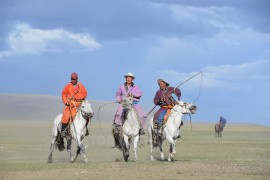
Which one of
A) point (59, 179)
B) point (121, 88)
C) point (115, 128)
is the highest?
point (121, 88)

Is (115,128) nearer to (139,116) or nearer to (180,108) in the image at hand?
(139,116)

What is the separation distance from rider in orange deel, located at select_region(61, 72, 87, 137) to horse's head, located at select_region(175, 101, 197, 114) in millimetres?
2996

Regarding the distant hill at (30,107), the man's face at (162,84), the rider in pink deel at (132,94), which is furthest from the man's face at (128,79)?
the distant hill at (30,107)

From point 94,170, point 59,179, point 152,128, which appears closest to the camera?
point 59,179

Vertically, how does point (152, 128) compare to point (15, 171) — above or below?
Answer: above

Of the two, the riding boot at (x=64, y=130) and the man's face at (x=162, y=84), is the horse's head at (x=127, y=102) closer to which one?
the man's face at (x=162, y=84)

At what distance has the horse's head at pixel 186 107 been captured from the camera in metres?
18.6

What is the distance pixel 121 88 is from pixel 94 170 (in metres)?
4.13

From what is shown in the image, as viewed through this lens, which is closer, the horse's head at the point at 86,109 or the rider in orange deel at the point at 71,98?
the horse's head at the point at 86,109

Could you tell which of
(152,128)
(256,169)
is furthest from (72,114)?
(256,169)

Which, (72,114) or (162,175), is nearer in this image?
(162,175)

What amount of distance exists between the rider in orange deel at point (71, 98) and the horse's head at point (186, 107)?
3.00 m

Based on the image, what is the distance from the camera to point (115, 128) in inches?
750

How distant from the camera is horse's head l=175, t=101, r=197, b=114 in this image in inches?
731
